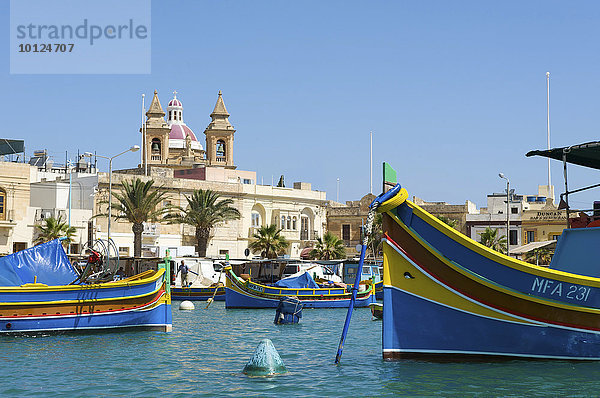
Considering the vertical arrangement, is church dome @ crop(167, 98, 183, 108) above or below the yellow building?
above

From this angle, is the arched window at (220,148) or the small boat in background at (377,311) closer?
the small boat in background at (377,311)

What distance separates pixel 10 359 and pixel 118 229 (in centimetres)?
4085

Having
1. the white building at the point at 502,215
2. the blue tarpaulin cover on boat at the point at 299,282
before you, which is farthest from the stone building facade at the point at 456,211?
the blue tarpaulin cover on boat at the point at 299,282

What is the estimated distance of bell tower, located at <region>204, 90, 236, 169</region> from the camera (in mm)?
93000

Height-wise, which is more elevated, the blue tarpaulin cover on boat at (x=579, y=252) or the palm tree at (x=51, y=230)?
the palm tree at (x=51, y=230)

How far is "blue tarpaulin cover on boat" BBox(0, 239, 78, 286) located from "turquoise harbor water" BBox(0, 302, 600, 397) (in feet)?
5.70

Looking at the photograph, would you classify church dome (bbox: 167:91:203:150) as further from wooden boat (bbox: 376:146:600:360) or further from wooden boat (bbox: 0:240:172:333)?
wooden boat (bbox: 376:146:600:360)

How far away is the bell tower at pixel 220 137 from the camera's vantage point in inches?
3661

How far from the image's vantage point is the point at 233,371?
680 inches

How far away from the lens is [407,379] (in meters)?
15.3

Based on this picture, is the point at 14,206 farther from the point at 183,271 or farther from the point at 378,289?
the point at 378,289

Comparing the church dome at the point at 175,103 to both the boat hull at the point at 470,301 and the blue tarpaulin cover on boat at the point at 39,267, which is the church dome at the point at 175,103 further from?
the boat hull at the point at 470,301

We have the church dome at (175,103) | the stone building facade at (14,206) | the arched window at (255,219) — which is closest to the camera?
the stone building facade at (14,206)

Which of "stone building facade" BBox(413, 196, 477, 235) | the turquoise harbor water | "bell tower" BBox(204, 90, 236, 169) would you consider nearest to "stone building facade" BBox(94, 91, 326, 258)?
"bell tower" BBox(204, 90, 236, 169)
